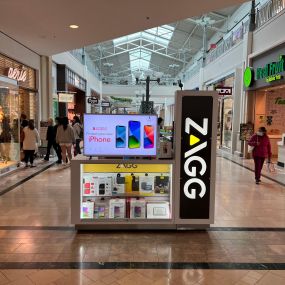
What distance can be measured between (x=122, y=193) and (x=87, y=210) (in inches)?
19.0

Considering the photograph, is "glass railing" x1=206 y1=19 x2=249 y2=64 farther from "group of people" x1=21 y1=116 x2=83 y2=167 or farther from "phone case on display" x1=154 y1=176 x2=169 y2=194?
"phone case on display" x1=154 y1=176 x2=169 y2=194

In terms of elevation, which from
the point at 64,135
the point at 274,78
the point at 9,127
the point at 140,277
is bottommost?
the point at 140,277

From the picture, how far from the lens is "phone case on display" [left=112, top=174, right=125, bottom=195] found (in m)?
3.93

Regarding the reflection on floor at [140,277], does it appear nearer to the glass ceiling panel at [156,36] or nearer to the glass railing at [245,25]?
the glass railing at [245,25]

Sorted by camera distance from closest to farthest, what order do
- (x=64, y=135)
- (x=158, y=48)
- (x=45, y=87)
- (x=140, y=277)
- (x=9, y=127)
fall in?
(x=140, y=277) < (x=9, y=127) < (x=64, y=135) < (x=45, y=87) < (x=158, y=48)

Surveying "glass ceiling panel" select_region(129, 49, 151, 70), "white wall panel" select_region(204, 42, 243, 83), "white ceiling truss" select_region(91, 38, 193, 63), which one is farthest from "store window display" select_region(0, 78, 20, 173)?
"glass ceiling panel" select_region(129, 49, 151, 70)

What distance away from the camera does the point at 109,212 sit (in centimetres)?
387

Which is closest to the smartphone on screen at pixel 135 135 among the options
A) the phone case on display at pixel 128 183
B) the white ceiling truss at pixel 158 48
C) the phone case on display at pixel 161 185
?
the phone case on display at pixel 128 183

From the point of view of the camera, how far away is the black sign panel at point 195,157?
3.71 meters

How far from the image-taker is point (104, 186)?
3.93 metres

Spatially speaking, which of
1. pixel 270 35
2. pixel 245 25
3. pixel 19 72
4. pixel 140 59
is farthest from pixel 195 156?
pixel 140 59

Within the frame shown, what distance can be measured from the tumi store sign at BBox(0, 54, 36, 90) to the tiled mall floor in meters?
4.41

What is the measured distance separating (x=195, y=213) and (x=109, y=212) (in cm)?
107

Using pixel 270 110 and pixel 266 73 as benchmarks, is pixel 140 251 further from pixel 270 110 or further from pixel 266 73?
pixel 270 110
